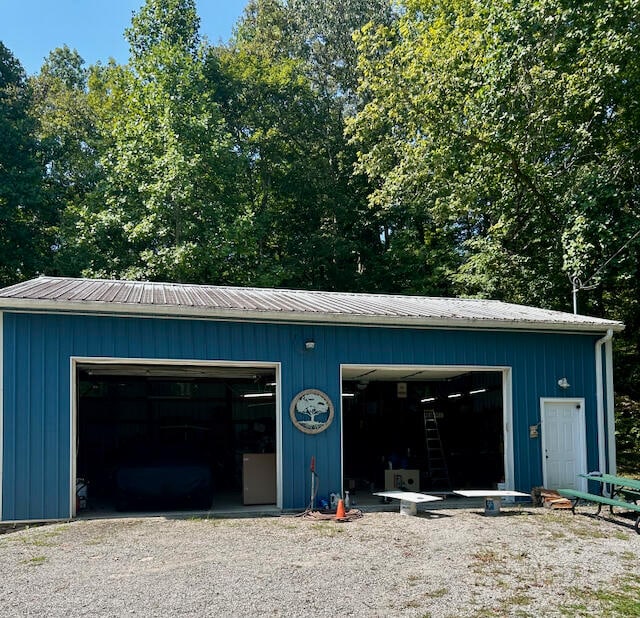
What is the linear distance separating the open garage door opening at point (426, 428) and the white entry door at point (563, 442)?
1370 mm

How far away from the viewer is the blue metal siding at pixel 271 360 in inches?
367

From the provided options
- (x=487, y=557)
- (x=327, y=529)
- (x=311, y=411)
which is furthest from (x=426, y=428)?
(x=487, y=557)

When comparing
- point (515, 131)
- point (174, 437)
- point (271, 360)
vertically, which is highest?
point (515, 131)

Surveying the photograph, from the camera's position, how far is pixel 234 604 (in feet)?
18.2

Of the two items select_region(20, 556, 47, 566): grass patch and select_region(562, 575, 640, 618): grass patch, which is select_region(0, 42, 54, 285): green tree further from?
select_region(562, 575, 640, 618): grass patch

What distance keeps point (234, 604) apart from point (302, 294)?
8414 millimetres

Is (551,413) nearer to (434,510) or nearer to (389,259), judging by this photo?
(434,510)

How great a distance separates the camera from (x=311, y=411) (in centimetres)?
1068

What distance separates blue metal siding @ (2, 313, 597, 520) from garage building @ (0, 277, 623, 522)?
2cm

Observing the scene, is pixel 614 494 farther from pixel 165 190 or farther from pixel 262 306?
pixel 165 190

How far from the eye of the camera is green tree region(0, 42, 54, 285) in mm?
20828

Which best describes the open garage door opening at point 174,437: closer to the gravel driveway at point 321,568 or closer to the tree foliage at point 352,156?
the gravel driveway at point 321,568

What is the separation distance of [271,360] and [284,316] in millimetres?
710

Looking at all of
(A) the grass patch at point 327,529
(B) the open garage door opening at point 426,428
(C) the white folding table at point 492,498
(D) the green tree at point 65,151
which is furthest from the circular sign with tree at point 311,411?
(D) the green tree at point 65,151
